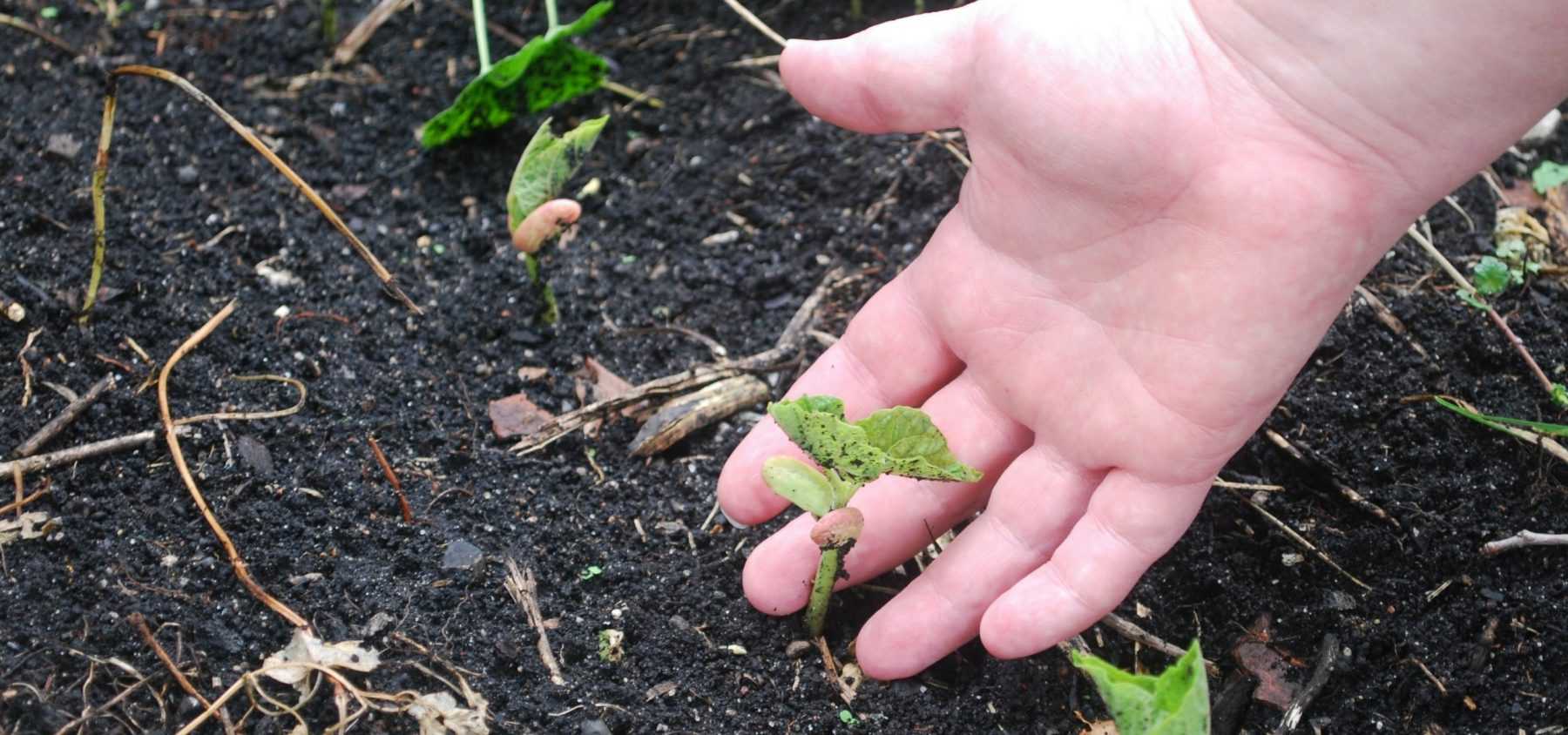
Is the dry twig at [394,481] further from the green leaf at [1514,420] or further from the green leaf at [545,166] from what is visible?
the green leaf at [1514,420]

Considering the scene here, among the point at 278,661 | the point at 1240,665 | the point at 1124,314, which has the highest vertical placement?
the point at 1124,314

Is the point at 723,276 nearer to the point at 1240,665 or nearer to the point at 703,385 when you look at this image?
the point at 703,385

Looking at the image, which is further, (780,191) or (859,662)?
(780,191)

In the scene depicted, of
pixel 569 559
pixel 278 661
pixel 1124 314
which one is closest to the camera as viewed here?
pixel 278 661

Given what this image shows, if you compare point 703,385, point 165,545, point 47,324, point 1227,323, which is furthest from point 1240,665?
point 47,324

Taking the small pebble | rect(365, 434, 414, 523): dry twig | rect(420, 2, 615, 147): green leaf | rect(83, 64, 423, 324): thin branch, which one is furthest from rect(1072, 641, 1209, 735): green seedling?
rect(420, 2, 615, 147): green leaf

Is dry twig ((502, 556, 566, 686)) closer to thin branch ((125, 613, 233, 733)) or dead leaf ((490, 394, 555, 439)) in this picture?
dead leaf ((490, 394, 555, 439))

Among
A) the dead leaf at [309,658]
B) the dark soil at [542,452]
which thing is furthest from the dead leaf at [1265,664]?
the dead leaf at [309,658]
